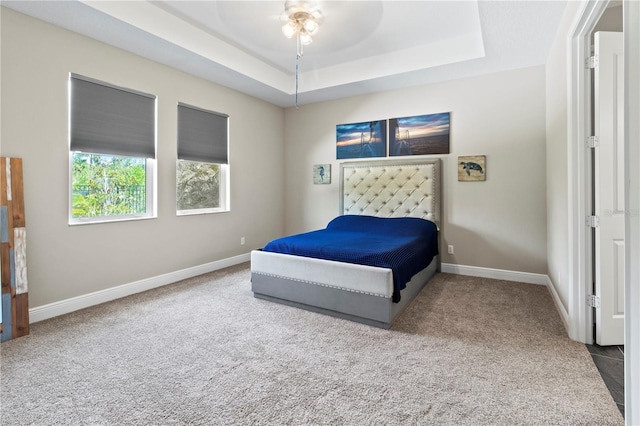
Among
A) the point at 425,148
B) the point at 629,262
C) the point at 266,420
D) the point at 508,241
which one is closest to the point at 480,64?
the point at 425,148

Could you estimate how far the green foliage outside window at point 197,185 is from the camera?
4.13m

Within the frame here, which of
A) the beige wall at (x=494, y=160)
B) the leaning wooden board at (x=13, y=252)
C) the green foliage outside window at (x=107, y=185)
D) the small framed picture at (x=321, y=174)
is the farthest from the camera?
the small framed picture at (x=321, y=174)

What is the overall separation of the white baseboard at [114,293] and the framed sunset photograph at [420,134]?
3.10 m

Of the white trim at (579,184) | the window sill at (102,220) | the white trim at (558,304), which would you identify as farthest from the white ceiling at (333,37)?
the white trim at (558,304)

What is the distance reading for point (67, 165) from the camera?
→ 2.98 metres

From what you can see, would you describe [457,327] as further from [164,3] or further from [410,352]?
[164,3]

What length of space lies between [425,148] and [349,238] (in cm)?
190

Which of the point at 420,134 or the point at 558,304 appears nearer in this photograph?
the point at 558,304

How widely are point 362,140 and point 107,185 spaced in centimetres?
345

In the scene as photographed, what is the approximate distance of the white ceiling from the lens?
9.16 ft

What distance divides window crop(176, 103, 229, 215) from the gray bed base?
166cm

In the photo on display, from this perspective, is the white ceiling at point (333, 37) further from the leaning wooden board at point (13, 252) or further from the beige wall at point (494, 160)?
the leaning wooden board at point (13, 252)

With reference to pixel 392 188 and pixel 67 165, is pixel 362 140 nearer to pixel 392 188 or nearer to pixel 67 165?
pixel 392 188

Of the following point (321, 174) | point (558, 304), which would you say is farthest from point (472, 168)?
point (321, 174)
